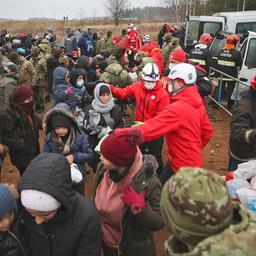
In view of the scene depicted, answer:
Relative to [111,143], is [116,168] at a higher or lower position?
lower

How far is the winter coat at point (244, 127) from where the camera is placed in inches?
130

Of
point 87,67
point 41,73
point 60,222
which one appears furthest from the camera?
point 41,73

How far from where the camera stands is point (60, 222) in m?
2.07

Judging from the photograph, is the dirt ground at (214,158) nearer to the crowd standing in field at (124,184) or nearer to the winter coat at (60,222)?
the crowd standing in field at (124,184)

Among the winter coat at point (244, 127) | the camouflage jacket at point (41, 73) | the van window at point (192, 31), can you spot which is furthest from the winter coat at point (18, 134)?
the van window at point (192, 31)

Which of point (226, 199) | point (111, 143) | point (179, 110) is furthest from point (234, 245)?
point (179, 110)

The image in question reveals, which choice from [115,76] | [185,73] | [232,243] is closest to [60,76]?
[115,76]

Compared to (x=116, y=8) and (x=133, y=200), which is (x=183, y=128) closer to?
(x=133, y=200)

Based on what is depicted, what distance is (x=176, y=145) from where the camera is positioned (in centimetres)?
358

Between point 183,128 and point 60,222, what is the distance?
1.77m

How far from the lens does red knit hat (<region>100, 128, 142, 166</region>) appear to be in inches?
92.3

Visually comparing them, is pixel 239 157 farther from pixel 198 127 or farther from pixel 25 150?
pixel 25 150

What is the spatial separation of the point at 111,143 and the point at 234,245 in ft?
4.22

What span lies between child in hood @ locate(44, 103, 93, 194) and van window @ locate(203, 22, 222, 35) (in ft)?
34.8
